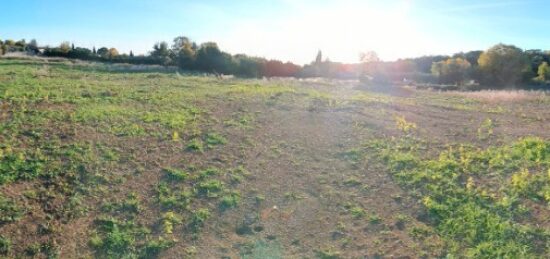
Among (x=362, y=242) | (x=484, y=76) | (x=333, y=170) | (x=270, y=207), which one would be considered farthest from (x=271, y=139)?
(x=484, y=76)

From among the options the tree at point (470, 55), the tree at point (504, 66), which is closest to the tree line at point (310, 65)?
the tree at point (504, 66)

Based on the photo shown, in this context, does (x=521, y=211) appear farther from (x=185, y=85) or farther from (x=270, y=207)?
(x=185, y=85)

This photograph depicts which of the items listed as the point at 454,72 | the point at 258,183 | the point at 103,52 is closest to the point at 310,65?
the point at 454,72

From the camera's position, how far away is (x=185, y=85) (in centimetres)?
3481

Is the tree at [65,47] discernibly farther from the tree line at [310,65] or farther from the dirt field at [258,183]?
the dirt field at [258,183]

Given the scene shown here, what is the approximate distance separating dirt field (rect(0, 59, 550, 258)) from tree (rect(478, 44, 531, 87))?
1668 inches

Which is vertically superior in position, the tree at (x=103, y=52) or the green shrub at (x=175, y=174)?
the tree at (x=103, y=52)

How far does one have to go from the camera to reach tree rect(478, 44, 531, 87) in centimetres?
6325

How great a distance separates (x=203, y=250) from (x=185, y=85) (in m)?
23.3

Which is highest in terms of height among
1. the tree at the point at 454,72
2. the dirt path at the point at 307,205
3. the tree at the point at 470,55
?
the tree at the point at 470,55

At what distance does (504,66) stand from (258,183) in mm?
57289

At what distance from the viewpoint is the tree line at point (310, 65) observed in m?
64.0

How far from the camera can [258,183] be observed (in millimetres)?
16734

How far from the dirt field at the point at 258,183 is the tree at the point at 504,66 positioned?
4235 cm
